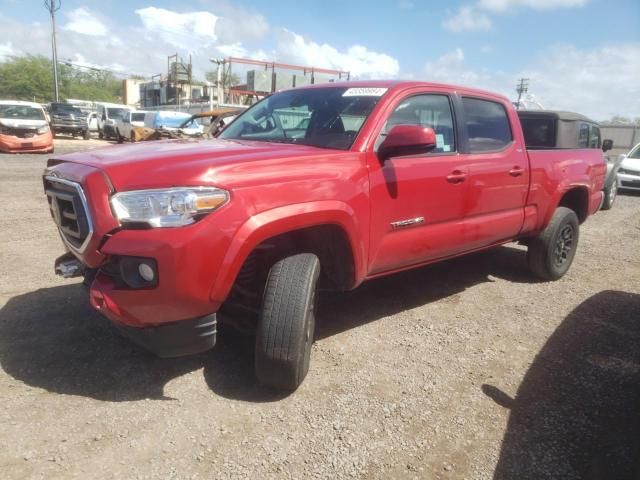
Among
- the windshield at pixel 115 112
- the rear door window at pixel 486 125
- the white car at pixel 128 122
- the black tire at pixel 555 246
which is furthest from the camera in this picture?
the windshield at pixel 115 112

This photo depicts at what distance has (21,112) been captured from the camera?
16172 mm

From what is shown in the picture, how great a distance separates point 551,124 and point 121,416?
794cm

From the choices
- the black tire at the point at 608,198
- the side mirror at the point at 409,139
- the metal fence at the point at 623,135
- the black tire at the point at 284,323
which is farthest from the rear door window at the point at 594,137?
the metal fence at the point at 623,135

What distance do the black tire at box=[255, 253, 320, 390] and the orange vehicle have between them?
1609 cm

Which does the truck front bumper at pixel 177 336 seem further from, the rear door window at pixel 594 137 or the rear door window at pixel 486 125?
the rear door window at pixel 594 137

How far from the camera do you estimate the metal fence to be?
2358 cm

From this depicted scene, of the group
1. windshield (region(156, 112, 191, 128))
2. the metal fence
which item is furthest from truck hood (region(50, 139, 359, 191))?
the metal fence

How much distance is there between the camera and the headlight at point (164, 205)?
7.48 ft

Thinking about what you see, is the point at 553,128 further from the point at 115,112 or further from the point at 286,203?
the point at 115,112

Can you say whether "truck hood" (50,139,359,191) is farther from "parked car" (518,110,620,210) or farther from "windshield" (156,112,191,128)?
"windshield" (156,112,191,128)

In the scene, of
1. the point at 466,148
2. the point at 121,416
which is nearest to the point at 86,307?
the point at 121,416

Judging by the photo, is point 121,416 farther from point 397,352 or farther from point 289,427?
point 397,352

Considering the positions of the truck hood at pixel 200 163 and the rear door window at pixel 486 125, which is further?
the rear door window at pixel 486 125

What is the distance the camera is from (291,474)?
2.19m
